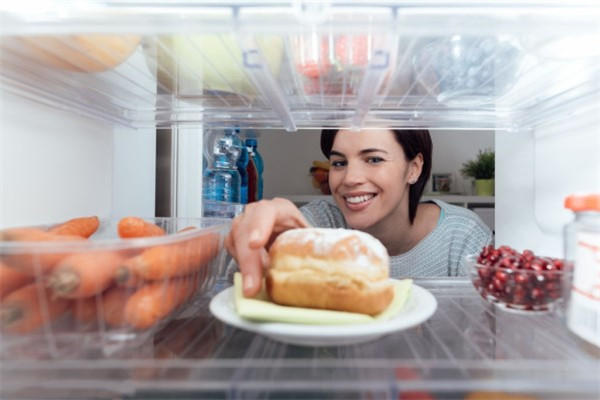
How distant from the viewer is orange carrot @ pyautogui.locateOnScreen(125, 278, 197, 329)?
388 millimetres

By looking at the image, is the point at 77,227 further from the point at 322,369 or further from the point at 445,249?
the point at 445,249

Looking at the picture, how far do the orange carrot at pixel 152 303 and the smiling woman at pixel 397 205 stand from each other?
94 cm

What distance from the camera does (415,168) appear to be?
1.50 metres

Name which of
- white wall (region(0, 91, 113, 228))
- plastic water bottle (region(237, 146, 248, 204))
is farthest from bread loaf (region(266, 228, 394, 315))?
plastic water bottle (region(237, 146, 248, 204))

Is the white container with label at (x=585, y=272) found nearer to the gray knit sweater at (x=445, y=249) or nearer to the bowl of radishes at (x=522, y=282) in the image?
the bowl of radishes at (x=522, y=282)

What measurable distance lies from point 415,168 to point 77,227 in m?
1.18

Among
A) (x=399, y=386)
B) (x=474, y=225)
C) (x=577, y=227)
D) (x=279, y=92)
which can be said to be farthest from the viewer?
(x=474, y=225)

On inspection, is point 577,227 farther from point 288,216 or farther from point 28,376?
point 28,376

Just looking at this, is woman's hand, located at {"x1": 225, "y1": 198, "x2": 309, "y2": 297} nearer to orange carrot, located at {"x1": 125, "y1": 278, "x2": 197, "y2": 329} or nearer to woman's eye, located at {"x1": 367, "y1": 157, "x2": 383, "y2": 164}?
orange carrot, located at {"x1": 125, "y1": 278, "x2": 197, "y2": 329}

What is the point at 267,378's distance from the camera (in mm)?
354

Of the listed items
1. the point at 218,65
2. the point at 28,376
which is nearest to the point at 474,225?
the point at 218,65

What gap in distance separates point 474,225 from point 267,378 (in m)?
1.24

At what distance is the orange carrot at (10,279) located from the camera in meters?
0.37

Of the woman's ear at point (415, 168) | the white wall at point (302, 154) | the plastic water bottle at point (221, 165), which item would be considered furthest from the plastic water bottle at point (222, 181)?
the white wall at point (302, 154)
